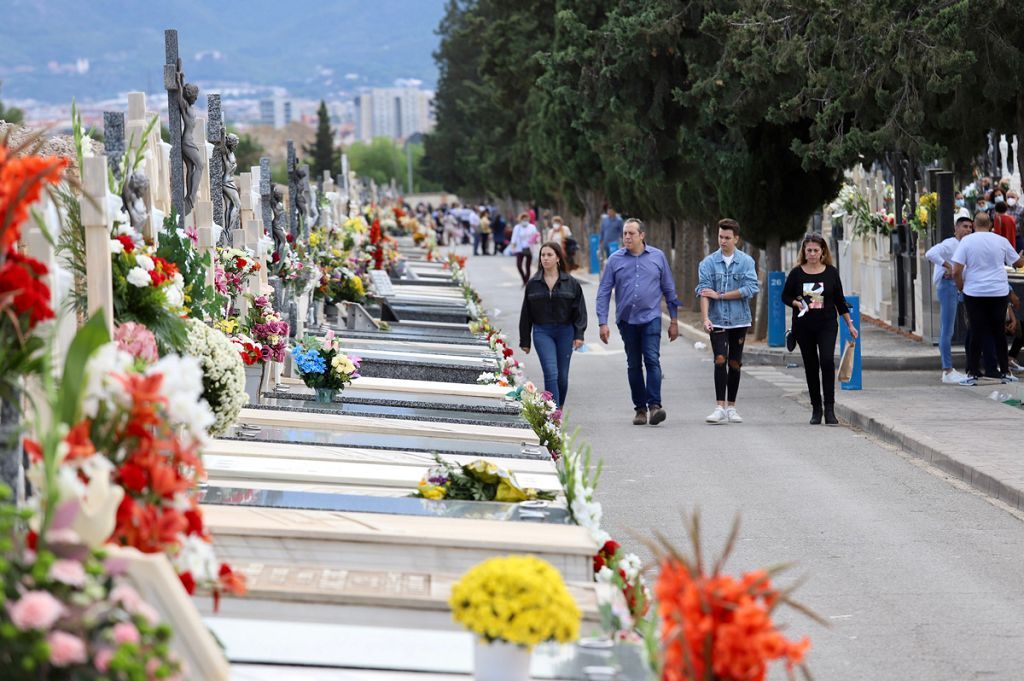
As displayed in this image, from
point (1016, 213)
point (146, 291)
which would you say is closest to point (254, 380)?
point (146, 291)

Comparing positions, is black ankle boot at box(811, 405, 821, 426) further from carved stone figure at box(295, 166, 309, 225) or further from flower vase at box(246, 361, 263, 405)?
carved stone figure at box(295, 166, 309, 225)

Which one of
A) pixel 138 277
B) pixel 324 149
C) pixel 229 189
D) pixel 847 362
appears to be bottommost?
pixel 847 362

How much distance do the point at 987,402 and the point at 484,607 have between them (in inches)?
556

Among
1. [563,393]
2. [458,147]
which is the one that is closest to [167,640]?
[563,393]

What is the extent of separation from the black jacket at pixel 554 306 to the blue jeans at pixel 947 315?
216 inches

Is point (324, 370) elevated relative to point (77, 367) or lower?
lower

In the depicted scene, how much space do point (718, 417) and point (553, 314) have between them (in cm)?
212

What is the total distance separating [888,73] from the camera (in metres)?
20.0

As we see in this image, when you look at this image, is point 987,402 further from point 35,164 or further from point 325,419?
point 35,164

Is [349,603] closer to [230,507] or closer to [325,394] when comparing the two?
[230,507]

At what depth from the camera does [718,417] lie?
17.3 meters

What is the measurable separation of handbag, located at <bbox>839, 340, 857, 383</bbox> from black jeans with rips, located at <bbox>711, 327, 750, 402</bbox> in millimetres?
1542

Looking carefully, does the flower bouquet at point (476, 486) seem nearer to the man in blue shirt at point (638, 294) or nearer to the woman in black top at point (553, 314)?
the woman in black top at point (553, 314)

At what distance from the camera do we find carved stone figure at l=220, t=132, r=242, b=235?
46.7 feet
